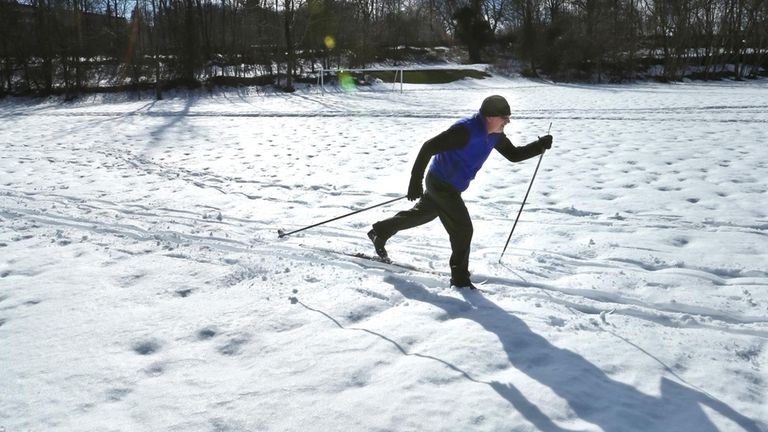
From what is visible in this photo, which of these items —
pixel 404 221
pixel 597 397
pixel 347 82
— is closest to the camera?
pixel 597 397

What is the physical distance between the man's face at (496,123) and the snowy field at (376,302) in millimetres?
1269

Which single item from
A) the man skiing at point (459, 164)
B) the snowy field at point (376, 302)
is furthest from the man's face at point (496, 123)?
the snowy field at point (376, 302)

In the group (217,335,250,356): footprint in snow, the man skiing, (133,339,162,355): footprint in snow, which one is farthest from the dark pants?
(133,339,162,355): footprint in snow

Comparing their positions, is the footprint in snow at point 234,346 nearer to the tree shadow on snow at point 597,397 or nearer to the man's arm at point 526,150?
the tree shadow on snow at point 597,397

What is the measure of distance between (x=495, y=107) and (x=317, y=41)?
3075cm

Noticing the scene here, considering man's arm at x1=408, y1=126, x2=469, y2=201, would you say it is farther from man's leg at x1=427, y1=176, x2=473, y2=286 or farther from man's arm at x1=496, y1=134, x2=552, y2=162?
man's arm at x1=496, y1=134, x2=552, y2=162

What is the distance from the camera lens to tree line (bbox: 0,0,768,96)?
2680 cm

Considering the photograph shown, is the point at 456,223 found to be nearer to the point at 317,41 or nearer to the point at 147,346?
the point at 147,346

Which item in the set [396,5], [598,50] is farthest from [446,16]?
[598,50]

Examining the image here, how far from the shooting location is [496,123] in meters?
3.87

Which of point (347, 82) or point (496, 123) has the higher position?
point (347, 82)

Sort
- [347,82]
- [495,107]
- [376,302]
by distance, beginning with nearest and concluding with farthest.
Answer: [495,107] < [376,302] < [347,82]

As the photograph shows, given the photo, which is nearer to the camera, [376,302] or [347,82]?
[376,302]

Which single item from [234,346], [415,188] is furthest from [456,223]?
[234,346]
